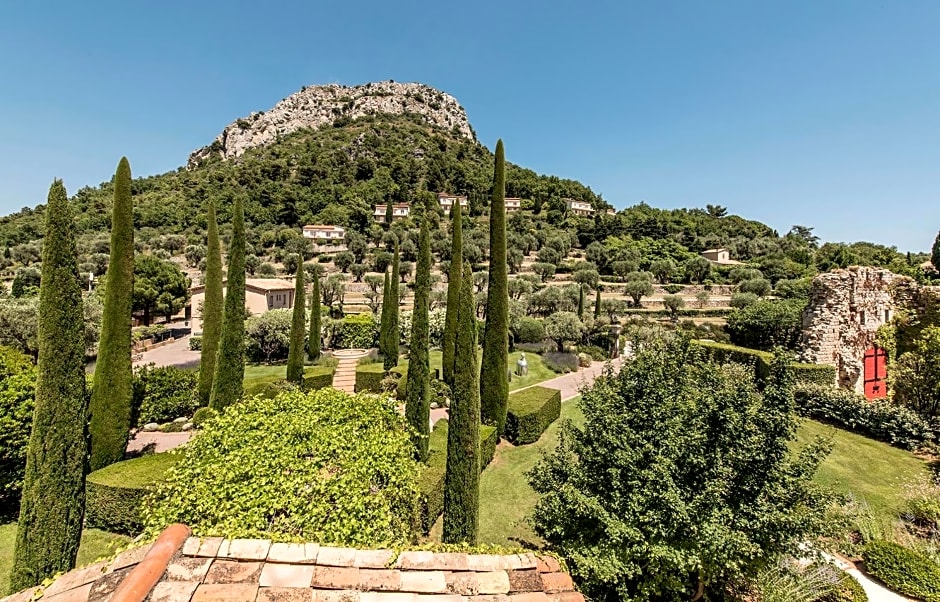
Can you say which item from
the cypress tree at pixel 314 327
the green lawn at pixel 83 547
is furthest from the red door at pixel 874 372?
the cypress tree at pixel 314 327

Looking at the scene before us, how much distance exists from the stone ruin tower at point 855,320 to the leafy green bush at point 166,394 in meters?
25.0

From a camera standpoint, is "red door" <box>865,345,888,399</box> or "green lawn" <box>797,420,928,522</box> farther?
"red door" <box>865,345,888,399</box>

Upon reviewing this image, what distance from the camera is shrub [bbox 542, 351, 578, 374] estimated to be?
2347 centimetres

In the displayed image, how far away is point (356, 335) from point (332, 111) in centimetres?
12336

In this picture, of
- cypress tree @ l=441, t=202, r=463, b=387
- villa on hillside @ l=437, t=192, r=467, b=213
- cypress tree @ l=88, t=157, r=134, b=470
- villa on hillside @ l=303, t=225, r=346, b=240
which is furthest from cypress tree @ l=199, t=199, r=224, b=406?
villa on hillside @ l=437, t=192, r=467, b=213

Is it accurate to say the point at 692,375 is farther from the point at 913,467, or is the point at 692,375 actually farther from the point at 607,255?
the point at 607,255

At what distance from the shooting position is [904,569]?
6301mm

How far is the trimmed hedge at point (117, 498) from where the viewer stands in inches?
288

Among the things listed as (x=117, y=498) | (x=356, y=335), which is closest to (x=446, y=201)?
(x=356, y=335)

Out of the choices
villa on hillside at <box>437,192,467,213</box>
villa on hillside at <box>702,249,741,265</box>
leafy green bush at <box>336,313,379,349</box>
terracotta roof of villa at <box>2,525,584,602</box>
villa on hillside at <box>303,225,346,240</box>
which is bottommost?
leafy green bush at <box>336,313,379,349</box>

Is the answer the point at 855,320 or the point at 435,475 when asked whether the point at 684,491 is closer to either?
the point at 435,475

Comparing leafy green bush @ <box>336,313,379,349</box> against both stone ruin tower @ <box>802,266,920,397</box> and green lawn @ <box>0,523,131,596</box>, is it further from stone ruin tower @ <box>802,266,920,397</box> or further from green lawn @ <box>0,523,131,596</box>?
stone ruin tower @ <box>802,266,920,397</box>

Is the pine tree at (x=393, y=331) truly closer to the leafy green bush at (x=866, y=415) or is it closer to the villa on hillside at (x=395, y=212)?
the leafy green bush at (x=866, y=415)

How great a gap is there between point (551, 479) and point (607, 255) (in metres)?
54.2
